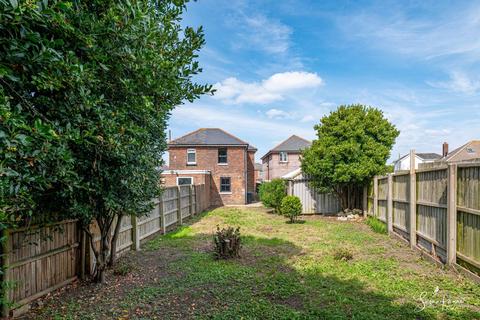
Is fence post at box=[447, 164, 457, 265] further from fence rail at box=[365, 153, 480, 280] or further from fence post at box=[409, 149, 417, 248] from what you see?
fence post at box=[409, 149, 417, 248]

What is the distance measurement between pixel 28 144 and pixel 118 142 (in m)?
1.33

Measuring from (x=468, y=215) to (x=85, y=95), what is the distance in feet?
21.6

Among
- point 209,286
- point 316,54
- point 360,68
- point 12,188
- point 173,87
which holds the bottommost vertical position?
point 209,286

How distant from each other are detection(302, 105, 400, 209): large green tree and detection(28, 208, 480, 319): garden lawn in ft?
17.1

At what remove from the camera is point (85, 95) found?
10.0 feet

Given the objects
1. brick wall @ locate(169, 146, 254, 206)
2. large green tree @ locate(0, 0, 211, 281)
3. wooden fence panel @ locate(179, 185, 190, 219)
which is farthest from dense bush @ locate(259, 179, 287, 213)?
large green tree @ locate(0, 0, 211, 281)

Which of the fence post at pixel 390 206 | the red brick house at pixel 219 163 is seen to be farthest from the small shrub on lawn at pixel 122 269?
the red brick house at pixel 219 163

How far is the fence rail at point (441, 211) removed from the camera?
A: 5230 millimetres

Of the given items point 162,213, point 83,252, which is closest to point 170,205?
point 162,213

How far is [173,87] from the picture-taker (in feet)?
13.4

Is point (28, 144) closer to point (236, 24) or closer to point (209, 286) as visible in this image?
point (209, 286)

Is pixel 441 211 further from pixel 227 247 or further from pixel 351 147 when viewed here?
pixel 351 147

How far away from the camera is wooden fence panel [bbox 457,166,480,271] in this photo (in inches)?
200

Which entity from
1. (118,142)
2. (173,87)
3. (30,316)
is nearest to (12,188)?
(118,142)
